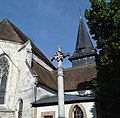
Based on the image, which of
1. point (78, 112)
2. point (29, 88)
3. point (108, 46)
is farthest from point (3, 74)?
point (108, 46)

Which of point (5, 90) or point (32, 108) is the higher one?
point (5, 90)

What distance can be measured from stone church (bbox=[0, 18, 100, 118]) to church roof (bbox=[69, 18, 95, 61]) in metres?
7.50

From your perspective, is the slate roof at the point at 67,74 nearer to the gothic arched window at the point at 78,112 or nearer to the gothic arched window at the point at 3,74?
the gothic arched window at the point at 3,74

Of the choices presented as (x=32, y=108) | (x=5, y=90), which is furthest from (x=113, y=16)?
(x=5, y=90)

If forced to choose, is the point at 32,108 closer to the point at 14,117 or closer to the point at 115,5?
the point at 14,117

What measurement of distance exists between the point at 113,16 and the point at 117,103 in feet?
16.3

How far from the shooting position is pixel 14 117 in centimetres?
1338

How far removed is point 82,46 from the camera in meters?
29.0

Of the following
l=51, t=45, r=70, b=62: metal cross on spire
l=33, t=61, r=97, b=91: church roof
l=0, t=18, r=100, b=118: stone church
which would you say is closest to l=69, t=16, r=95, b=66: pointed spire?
l=33, t=61, r=97, b=91: church roof

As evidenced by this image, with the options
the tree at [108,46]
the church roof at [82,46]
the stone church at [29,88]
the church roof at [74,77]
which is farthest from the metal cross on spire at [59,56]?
the church roof at [82,46]

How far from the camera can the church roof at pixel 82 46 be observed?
89.0 ft

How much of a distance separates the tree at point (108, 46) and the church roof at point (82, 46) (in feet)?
52.5

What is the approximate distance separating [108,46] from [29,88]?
7.37 meters

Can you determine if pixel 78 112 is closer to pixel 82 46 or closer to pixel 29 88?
pixel 29 88
